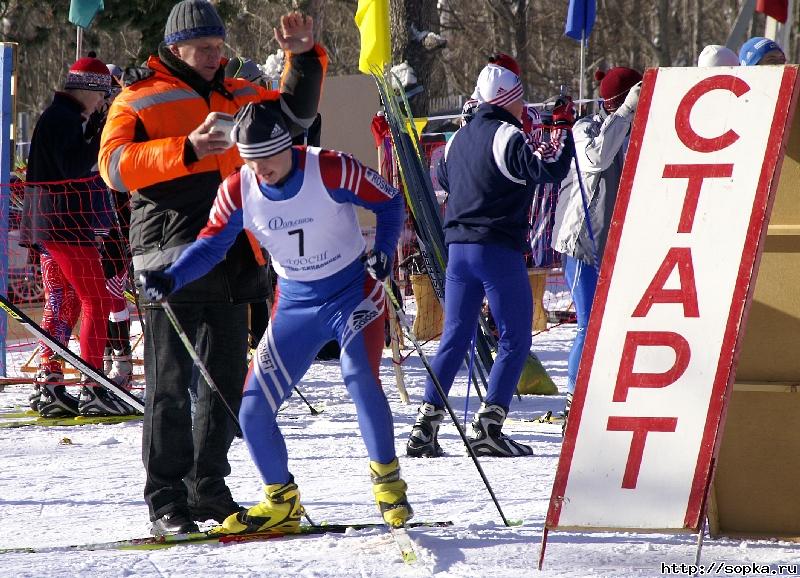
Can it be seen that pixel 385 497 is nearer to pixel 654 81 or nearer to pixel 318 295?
pixel 318 295

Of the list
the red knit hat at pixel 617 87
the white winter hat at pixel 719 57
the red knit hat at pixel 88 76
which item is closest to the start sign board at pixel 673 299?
the red knit hat at pixel 617 87

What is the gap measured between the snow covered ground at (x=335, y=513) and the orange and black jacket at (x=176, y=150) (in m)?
1.07

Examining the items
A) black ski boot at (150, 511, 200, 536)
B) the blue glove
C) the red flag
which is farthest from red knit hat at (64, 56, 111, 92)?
the red flag

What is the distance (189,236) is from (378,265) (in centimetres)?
85

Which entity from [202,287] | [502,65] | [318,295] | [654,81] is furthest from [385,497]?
[502,65]

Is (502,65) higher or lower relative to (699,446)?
higher

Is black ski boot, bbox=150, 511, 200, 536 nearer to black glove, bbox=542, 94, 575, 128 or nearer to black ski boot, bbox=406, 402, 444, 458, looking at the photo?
black ski boot, bbox=406, 402, 444, 458

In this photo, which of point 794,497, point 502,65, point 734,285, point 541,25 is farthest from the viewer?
point 541,25

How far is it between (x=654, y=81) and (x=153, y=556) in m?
2.33

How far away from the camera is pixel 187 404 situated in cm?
506

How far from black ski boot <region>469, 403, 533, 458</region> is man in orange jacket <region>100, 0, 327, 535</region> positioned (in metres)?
1.76

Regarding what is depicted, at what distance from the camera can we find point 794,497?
4.39m

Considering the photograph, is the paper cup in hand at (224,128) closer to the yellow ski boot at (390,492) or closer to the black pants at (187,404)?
the black pants at (187,404)

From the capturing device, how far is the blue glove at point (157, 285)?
454 centimetres
